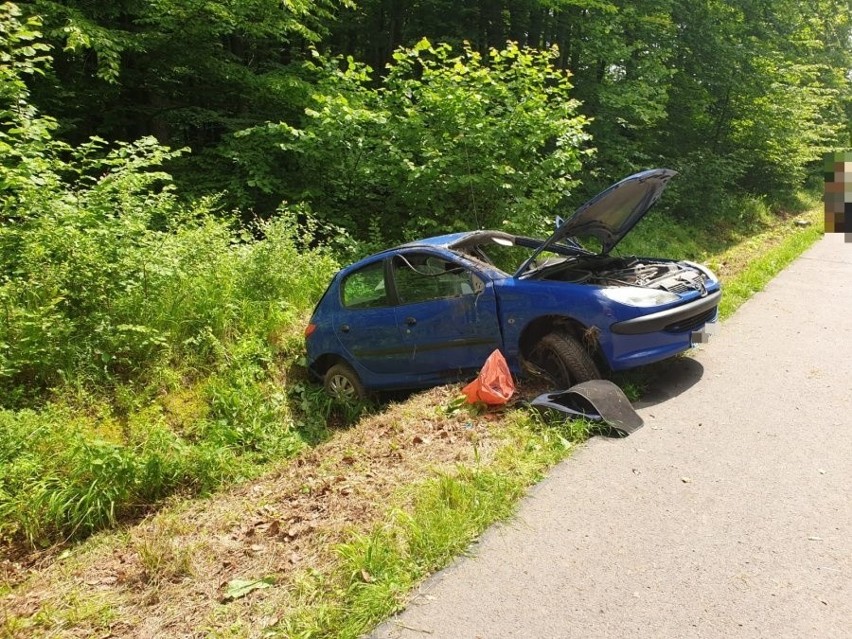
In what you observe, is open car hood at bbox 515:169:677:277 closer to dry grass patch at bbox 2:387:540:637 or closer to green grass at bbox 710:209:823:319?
dry grass patch at bbox 2:387:540:637

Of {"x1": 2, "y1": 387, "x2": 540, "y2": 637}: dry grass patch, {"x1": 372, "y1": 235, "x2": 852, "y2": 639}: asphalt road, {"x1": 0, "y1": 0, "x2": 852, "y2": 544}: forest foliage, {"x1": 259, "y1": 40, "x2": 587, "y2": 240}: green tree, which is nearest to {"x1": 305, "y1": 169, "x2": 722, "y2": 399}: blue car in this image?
{"x1": 372, "y1": 235, "x2": 852, "y2": 639}: asphalt road

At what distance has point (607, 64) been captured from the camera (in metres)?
16.8

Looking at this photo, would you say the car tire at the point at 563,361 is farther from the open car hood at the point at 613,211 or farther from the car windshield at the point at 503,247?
the car windshield at the point at 503,247

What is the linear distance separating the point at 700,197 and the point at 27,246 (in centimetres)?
1677

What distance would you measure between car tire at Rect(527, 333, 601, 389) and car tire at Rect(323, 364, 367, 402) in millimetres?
2348

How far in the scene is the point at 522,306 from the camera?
5027mm

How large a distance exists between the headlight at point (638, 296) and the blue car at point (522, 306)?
0.4 inches

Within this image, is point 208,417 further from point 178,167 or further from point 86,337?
point 178,167

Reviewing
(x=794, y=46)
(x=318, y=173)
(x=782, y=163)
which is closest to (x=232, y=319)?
(x=318, y=173)

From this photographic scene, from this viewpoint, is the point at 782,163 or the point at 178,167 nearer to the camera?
the point at 178,167

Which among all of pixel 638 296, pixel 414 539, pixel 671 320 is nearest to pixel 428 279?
pixel 638 296

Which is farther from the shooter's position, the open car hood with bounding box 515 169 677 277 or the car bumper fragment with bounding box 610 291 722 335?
the open car hood with bounding box 515 169 677 277

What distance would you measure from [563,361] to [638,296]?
825 millimetres

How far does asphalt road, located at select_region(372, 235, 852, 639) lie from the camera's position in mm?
2539
